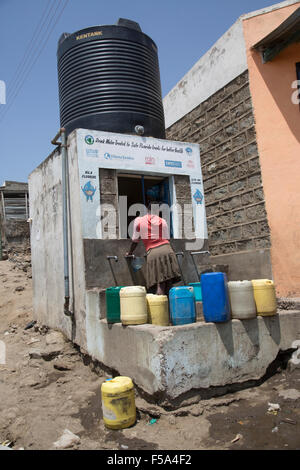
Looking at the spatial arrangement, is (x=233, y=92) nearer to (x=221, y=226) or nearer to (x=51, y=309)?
(x=221, y=226)

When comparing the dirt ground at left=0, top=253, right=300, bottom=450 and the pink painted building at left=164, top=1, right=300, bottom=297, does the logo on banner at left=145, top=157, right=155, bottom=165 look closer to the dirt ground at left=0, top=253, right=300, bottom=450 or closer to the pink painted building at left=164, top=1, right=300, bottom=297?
the pink painted building at left=164, top=1, right=300, bottom=297

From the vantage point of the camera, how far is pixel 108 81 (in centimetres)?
656

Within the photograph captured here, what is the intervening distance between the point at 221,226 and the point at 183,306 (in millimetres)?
5666

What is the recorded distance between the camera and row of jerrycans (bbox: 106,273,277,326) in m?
3.91

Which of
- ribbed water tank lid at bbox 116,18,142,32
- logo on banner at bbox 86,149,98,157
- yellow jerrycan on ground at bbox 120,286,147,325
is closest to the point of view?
yellow jerrycan on ground at bbox 120,286,147,325

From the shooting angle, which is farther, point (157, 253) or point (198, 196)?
point (198, 196)

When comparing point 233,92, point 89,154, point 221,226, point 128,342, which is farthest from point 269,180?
point 128,342

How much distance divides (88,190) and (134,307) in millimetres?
2277

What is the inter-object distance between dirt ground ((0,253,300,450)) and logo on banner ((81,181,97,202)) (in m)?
2.52

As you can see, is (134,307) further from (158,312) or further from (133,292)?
(158,312)

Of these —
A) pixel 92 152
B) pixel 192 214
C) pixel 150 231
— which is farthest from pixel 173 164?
pixel 150 231

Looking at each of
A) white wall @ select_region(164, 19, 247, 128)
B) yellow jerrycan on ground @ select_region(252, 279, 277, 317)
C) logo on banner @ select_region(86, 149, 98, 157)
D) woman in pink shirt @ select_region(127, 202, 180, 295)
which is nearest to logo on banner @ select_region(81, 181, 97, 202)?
logo on banner @ select_region(86, 149, 98, 157)

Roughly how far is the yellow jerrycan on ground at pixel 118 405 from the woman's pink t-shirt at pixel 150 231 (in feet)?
7.35

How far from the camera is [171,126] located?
38.0ft
